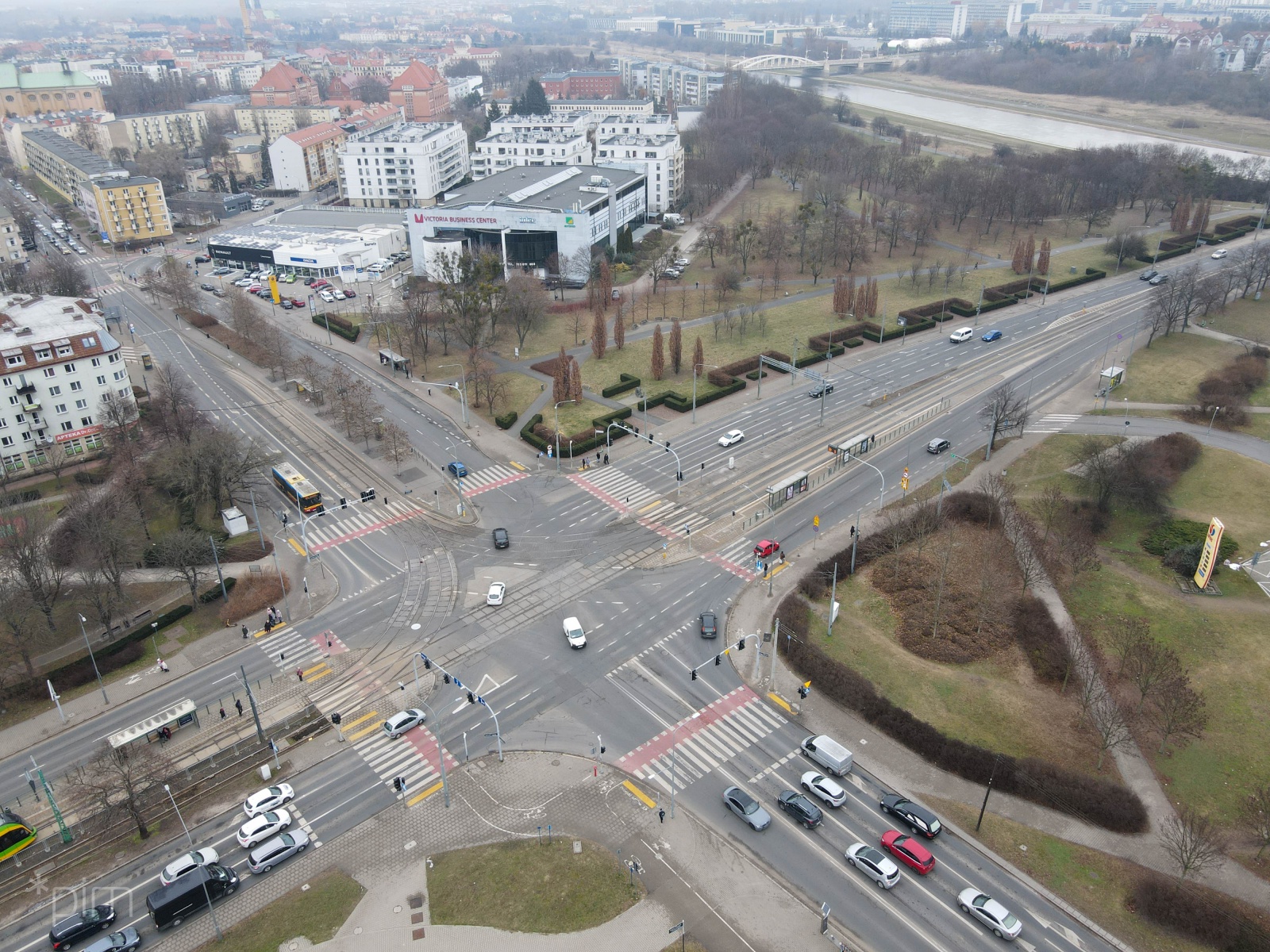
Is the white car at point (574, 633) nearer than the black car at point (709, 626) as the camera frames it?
Yes

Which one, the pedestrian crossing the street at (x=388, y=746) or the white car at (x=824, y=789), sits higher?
the white car at (x=824, y=789)

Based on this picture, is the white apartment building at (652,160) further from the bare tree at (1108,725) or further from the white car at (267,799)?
the white car at (267,799)

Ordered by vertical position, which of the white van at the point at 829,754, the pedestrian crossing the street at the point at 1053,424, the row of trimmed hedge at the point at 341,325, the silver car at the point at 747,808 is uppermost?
the row of trimmed hedge at the point at 341,325

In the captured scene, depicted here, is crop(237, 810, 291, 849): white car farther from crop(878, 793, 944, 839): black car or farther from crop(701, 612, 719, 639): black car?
crop(878, 793, 944, 839): black car

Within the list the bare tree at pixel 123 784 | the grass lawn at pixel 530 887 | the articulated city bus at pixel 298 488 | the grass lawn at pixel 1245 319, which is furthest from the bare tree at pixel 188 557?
the grass lawn at pixel 1245 319

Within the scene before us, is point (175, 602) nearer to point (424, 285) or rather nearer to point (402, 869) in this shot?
point (402, 869)

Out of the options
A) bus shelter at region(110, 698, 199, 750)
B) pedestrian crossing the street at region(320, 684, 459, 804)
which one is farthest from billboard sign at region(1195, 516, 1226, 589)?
bus shelter at region(110, 698, 199, 750)
